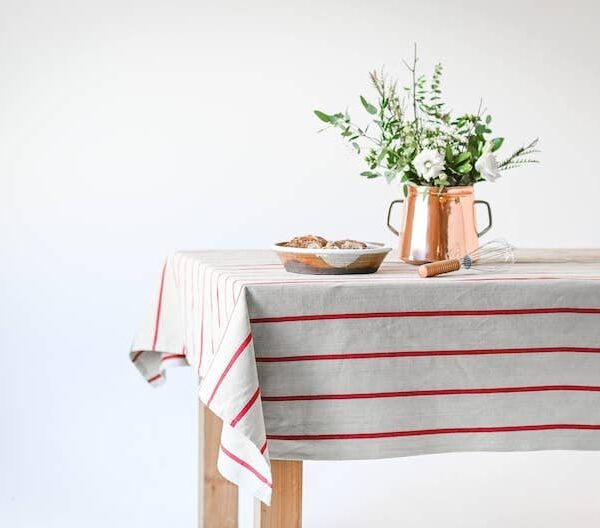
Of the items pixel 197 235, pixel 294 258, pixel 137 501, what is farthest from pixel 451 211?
pixel 197 235

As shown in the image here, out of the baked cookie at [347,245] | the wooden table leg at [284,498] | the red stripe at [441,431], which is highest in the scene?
the baked cookie at [347,245]

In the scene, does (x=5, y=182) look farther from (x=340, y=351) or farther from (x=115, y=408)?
(x=340, y=351)

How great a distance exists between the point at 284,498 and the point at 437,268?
18.9 inches

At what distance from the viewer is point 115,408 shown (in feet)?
12.9

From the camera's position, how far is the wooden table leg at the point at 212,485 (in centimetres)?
241

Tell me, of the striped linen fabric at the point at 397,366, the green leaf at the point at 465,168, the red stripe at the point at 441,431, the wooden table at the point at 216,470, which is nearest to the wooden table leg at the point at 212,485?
the wooden table at the point at 216,470

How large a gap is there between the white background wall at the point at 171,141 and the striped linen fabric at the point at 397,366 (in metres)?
1.99

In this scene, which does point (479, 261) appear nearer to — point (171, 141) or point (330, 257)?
point (330, 257)

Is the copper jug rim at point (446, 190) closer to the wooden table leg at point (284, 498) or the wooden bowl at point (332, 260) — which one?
the wooden bowl at point (332, 260)

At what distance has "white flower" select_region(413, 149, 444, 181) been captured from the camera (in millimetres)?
2006

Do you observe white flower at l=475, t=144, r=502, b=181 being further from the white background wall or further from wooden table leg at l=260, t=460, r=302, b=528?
the white background wall

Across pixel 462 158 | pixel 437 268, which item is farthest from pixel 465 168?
pixel 437 268

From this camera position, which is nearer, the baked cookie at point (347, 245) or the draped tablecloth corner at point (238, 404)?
the draped tablecloth corner at point (238, 404)

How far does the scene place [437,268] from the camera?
5.97ft
